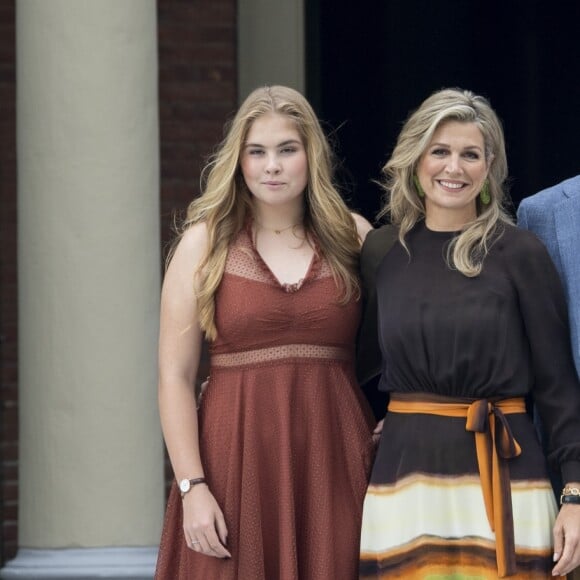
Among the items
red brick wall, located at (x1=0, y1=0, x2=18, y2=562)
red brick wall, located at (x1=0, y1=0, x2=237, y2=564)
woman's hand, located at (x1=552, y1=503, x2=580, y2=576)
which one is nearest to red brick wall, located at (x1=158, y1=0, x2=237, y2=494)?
red brick wall, located at (x1=0, y1=0, x2=237, y2=564)

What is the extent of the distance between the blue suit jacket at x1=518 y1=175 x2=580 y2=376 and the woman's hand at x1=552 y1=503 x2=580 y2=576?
384mm

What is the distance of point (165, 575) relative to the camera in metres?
4.37

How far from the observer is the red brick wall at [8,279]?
7207 mm

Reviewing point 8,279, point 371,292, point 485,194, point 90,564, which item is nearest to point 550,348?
point 485,194

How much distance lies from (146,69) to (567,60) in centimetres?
288

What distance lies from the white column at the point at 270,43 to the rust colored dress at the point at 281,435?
3.30 m

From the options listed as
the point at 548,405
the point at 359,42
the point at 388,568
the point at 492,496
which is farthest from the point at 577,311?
the point at 359,42

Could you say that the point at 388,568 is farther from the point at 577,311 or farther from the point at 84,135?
the point at 84,135

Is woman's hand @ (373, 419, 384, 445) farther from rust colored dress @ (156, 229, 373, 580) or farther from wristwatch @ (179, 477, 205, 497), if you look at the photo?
wristwatch @ (179, 477, 205, 497)

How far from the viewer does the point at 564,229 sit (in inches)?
166

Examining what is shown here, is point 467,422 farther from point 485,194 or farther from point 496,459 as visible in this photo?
point 485,194

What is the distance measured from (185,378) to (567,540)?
1157mm

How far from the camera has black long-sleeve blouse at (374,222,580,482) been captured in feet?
13.2

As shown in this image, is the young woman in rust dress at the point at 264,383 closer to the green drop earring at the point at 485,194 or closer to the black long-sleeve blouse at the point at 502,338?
the black long-sleeve blouse at the point at 502,338
